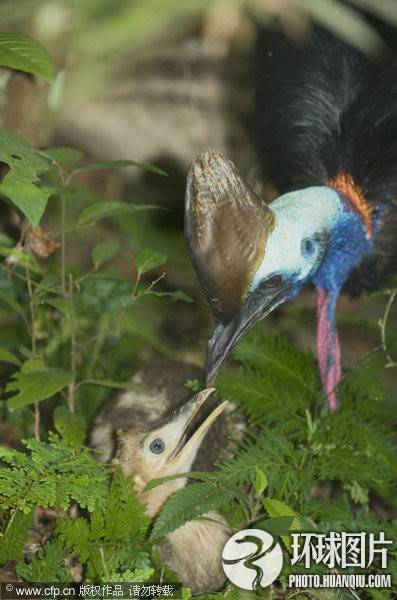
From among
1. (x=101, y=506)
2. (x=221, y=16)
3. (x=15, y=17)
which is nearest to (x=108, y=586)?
(x=101, y=506)

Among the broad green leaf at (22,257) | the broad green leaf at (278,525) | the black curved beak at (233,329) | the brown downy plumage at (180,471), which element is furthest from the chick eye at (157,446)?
the broad green leaf at (22,257)

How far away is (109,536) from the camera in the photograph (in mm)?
1529

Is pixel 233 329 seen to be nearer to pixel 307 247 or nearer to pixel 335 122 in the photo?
pixel 307 247

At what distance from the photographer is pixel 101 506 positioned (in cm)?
155

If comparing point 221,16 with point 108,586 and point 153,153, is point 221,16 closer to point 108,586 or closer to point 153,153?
point 153,153

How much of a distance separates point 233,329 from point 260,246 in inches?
5.9

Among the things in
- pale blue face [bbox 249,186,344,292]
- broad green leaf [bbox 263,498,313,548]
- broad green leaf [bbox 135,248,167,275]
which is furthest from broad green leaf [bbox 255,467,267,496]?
broad green leaf [bbox 135,248,167,275]

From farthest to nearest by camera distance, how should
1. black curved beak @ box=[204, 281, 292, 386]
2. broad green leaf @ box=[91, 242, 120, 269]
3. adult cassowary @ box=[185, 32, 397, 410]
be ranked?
1. broad green leaf @ box=[91, 242, 120, 269]
2. adult cassowary @ box=[185, 32, 397, 410]
3. black curved beak @ box=[204, 281, 292, 386]

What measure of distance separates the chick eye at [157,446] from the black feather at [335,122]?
635mm

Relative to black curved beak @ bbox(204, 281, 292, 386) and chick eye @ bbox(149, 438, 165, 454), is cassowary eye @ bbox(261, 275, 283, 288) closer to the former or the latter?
black curved beak @ bbox(204, 281, 292, 386)

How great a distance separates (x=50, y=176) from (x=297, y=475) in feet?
3.34

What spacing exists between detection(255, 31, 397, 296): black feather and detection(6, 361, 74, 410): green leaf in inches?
28.1

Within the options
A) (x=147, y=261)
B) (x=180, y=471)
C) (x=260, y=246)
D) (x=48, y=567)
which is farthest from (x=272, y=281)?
(x=48, y=567)

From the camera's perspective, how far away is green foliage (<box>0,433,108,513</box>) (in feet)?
4.81
